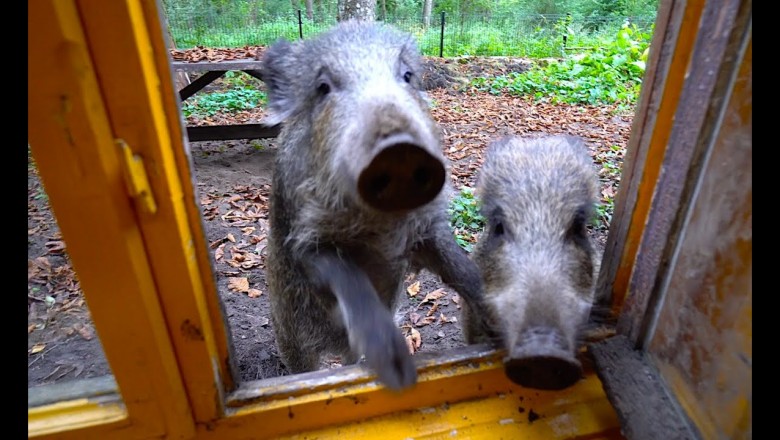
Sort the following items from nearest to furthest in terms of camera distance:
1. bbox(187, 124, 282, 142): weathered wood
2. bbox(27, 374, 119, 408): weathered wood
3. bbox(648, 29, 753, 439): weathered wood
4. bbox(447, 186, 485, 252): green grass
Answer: bbox(648, 29, 753, 439): weathered wood → bbox(27, 374, 119, 408): weathered wood → bbox(447, 186, 485, 252): green grass → bbox(187, 124, 282, 142): weathered wood

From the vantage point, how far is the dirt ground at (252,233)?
3.96 feet

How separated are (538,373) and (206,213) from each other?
14.4ft

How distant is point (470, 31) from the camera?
→ 46.7ft

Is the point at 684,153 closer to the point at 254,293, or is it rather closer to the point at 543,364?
the point at 543,364

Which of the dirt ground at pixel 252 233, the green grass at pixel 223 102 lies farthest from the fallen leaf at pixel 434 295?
the green grass at pixel 223 102

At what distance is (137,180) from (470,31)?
573 inches

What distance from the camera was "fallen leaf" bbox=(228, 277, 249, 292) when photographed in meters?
3.97

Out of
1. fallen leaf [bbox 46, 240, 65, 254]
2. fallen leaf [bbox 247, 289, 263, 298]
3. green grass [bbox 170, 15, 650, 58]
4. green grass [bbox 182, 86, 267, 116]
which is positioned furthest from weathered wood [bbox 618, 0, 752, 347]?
green grass [bbox 170, 15, 650, 58]

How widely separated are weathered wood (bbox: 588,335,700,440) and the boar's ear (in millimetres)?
1738

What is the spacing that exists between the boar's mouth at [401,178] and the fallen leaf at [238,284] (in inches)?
113

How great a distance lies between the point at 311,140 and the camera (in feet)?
6.97

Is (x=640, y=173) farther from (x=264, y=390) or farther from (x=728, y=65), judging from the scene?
(x=264, y=390)

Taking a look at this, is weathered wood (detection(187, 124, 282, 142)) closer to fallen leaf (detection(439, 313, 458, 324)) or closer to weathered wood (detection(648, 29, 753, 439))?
fallen leaf (detection(439, 313, 458, 324))

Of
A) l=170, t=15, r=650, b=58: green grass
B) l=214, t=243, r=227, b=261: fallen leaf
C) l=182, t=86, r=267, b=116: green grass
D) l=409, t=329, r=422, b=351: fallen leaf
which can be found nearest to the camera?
l=409, t=329, r=422, b=351: fallen leaf
